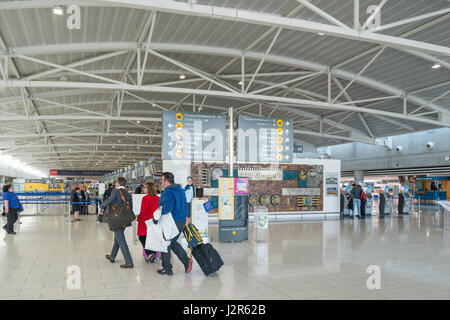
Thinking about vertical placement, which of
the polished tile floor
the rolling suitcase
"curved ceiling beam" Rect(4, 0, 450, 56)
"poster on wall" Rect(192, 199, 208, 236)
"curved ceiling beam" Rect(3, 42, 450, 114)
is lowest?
the polished tile floor

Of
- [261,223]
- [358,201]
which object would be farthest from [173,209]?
[358,201]

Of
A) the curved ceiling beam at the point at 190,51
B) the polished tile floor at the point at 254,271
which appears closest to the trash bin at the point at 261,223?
the polished tile floor at the point at 254,271

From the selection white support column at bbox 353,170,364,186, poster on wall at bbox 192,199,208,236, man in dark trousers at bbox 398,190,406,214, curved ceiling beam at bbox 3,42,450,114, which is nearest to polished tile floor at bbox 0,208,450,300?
poster on wall at bbox 192,199,208,236

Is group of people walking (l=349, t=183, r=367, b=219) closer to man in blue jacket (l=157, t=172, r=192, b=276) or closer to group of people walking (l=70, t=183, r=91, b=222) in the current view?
group of people walking (l=70, t=183, r=91, b=222)

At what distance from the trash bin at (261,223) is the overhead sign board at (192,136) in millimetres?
2877

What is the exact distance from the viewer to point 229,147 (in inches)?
412

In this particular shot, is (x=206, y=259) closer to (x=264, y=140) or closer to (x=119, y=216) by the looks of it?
(x=119, y=216)

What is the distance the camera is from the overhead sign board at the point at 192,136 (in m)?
→ 10.9

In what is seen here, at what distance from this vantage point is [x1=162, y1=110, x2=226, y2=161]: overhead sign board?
35.9 ft

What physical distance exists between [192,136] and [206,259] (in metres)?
6.04

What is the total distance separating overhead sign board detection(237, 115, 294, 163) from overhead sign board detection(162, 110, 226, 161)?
70 cm

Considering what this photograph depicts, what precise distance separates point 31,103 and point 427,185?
24110mm
